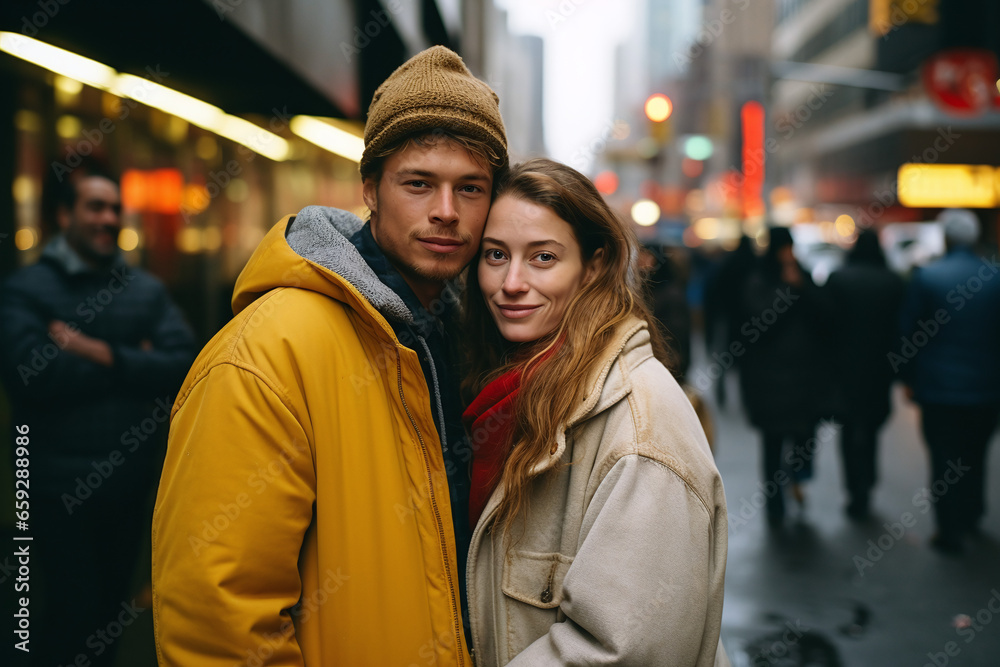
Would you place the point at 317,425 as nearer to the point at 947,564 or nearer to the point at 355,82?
the point at 947,564

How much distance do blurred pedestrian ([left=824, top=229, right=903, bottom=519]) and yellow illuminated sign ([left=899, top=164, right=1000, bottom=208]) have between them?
113 ft

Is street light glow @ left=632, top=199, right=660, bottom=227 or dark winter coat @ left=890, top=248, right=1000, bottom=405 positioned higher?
street light glow @ left=632, top=199, right=660, bottom=227

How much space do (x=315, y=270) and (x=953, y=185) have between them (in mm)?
41525

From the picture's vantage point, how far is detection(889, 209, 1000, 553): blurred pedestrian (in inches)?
240

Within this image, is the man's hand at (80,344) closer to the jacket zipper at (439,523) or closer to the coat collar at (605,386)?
the jacket zipper at (439,523)

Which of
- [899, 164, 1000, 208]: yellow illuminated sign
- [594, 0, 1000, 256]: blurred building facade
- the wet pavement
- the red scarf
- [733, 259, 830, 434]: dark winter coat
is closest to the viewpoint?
the red scarf

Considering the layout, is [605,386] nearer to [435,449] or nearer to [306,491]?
[435,449]

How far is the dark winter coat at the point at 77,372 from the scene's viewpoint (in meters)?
3.22

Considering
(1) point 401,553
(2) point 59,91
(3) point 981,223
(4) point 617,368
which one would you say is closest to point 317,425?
(1) point 401,553

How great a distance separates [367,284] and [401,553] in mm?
663

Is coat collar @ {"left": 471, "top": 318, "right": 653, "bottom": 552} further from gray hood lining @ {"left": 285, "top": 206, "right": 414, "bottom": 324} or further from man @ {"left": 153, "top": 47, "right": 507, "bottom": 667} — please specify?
gray hood lining @ {"left": 285, "top": 206, "right": 414, "bottom": 324}

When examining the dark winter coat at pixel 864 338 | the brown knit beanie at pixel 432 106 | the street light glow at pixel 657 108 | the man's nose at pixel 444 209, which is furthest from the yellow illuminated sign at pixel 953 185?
the man's nose at pixel 444 209

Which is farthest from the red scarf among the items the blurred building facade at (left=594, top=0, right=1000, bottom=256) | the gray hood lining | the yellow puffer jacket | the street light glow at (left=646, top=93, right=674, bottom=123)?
the street light glow at (left=646, top=93, right=674, bottom=123)

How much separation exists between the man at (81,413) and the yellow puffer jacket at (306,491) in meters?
1.77
